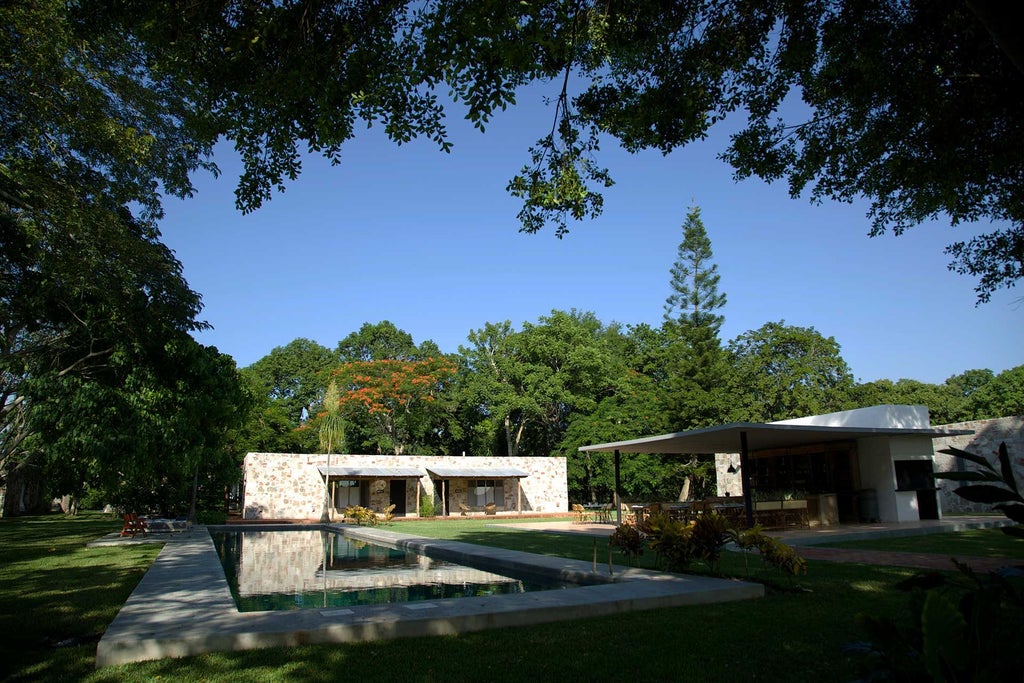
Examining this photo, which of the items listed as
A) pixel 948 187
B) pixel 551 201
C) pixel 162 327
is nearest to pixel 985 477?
pixel 551 201

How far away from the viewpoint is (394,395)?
112 ft

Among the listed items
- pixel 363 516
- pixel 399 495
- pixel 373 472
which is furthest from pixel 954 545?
pixel 399 495

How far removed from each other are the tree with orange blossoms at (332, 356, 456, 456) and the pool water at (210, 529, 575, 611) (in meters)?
18.9

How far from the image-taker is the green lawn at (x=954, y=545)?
32.5 ft

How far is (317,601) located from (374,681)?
13.7 feet

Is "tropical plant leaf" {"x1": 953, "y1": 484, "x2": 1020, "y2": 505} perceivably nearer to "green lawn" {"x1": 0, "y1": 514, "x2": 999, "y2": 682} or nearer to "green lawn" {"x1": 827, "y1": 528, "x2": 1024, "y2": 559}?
"green lawn" {"x1": 0, "y1": 514, "x2": 999, "y2": 682}

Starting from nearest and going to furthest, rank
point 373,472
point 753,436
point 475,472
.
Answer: point 753,436, point 373,472, point 475,472

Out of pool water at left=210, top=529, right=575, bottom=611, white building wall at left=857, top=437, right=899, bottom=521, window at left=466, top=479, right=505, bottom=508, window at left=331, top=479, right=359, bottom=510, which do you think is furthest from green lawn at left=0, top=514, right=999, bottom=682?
window at left=466, top=479, right=505, bottom=508

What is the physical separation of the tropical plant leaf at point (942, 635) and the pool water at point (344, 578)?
653 cm

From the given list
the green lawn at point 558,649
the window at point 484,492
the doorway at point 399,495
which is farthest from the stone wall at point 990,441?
the doorway at point 399,495

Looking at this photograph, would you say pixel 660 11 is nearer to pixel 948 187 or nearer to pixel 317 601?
pixel 948 187

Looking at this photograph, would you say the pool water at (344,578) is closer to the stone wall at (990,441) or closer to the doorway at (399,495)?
the doorway at (399,495)

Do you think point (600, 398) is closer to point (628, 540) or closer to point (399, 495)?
point (399, 495)

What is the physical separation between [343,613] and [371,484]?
2285 centimetres
